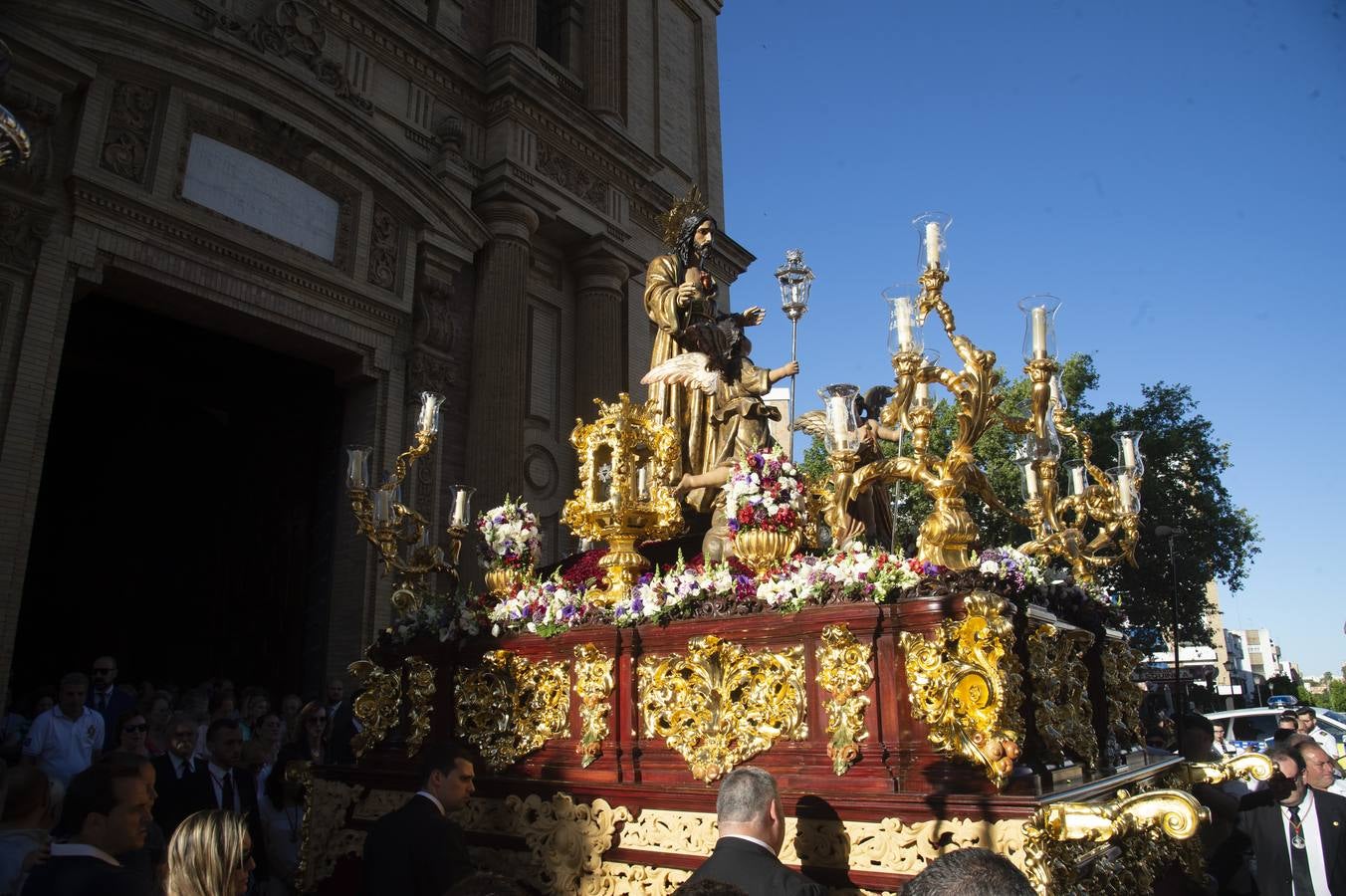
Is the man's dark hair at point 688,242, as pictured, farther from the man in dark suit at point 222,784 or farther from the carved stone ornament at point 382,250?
the carved stone ornament at point 382,250

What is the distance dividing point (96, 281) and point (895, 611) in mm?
10364

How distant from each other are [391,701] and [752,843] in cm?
494

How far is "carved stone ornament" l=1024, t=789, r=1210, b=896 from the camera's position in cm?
365

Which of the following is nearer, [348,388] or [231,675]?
[348,388]

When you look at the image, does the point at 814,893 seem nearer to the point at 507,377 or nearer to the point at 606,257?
the point at 507,377

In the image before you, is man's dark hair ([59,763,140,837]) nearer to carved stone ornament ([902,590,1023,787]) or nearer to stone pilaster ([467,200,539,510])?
carved stone ornament ([902,590,1023,787])

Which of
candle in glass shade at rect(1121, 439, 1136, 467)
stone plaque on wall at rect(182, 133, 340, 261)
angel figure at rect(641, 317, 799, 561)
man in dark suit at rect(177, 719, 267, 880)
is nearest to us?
man in dark suit at rect(177, 719, 267, 880)

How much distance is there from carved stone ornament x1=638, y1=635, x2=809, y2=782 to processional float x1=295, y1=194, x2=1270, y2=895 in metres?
0.01

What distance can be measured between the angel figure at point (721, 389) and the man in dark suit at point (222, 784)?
13.3ft

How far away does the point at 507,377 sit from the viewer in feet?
48.4

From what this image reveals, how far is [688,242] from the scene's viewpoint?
9609 mm

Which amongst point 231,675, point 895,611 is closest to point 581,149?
point 231,675

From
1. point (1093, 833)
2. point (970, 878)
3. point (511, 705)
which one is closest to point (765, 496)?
point (511, 705)

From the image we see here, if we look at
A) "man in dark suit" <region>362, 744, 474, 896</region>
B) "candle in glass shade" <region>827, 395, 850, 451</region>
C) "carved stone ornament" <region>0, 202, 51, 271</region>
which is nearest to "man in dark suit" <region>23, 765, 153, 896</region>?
"man in dark suit" <region>362, 744, 474, 896</region>
